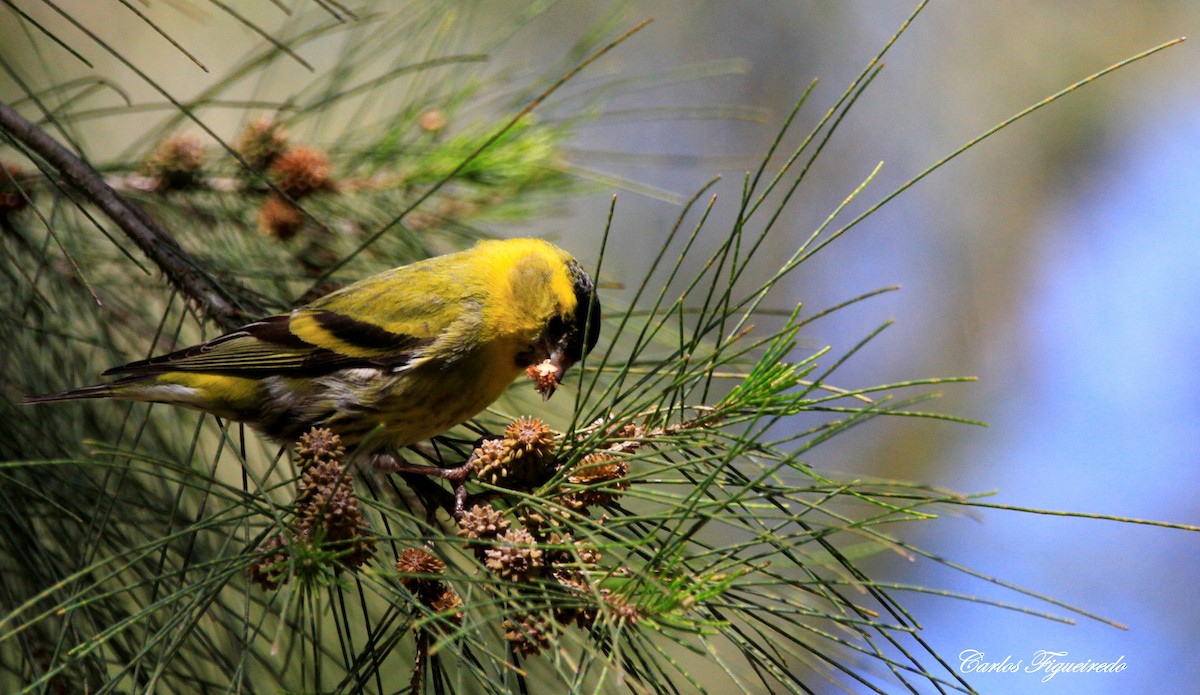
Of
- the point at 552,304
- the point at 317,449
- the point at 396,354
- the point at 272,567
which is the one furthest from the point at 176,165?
the point at 272,567

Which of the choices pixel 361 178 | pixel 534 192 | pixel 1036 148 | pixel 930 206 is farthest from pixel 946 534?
pixel 361 178

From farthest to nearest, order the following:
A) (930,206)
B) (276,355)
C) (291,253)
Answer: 1. (930,206)
2. (291,253)
3. (276,355)

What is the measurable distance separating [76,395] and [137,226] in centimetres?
37

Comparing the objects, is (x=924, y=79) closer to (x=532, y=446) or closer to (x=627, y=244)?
(x=627, y=244)

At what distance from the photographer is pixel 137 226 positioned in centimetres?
193

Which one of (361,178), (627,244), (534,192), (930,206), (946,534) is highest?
(930,206)

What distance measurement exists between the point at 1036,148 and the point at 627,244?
2.66 m

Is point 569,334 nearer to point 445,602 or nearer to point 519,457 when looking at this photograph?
point 519,457

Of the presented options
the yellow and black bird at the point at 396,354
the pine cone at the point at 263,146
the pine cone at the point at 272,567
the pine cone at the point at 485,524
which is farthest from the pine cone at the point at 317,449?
the pine cone at the point at 263,146

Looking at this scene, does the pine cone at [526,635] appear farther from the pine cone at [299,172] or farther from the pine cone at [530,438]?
the pine cone at [299,172]

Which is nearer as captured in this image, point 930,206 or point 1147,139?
point 1147,139

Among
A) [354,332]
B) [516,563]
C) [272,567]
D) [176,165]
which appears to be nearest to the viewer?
[272,567]

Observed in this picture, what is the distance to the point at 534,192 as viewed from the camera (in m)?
2.83

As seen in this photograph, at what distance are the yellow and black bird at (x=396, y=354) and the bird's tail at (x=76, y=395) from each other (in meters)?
0.08
